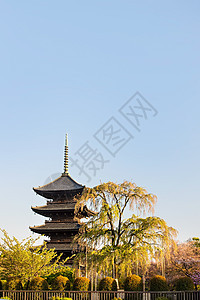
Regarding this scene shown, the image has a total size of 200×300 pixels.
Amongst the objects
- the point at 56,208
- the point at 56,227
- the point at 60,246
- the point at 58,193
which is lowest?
the point at 60,246

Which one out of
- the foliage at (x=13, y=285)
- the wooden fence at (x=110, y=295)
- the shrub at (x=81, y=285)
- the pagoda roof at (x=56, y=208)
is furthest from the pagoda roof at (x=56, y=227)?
the wooden fence at (x=110, y=295)

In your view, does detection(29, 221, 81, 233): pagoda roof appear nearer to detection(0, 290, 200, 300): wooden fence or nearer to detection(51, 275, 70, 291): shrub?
detection(51, 275, 70, 291): shrub

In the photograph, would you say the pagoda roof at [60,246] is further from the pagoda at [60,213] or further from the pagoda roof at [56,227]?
the pagoda roof at [56,227]

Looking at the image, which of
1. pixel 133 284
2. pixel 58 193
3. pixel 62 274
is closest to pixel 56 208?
pixel 58 193

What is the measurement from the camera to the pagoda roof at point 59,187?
127 ft

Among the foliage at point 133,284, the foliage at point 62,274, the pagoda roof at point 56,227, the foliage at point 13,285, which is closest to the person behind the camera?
the foliage at point 133,284

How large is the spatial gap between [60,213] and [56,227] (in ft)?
5.68

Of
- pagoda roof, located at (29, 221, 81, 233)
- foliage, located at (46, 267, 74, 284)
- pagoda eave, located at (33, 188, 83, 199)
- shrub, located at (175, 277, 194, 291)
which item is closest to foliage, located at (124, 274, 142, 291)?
shrub, located at (175, 277, 194, 291)

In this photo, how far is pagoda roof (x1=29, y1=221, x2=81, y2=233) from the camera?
1446 inches

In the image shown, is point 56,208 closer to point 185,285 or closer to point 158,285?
point 158,285

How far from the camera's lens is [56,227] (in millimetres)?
37281

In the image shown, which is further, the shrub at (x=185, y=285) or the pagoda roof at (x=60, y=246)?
the pagoda roof at (x=60, y=246)

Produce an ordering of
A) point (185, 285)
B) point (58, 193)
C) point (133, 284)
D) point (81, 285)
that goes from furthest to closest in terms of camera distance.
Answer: point (58, 193)
point (81, 285)
point (133, 284)
point (185, 285)

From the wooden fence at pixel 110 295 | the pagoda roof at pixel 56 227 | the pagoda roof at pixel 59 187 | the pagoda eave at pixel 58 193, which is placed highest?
the pagoda roof at pixel 59 187
